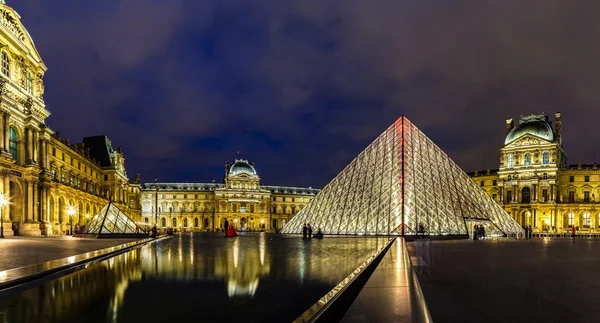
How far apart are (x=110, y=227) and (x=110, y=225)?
0.19 metres

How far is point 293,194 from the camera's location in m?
101

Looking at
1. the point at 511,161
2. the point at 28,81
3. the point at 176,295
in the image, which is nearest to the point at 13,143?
the point at 28,81

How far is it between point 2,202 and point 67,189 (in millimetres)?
18084

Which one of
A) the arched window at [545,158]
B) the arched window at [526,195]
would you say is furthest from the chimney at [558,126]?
the arched window at [526,195]

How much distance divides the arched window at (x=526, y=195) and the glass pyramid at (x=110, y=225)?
198 ft

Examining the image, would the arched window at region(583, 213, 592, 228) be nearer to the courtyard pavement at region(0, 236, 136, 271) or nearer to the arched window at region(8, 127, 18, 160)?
the courtyard pavement at region(0, 236, 136, 271)

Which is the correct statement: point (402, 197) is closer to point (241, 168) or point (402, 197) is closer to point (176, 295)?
point (176, 295)

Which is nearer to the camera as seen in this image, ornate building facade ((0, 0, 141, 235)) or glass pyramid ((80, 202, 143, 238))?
glass pyramid ((80, 202, 143, 238))

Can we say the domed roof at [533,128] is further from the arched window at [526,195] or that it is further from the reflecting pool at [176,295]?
the reflecting pool at [176,295]

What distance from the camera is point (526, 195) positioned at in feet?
230

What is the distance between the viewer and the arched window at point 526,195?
2735 inches

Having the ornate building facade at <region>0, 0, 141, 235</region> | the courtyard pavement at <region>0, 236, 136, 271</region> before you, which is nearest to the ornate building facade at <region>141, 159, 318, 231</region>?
the ornate building facade at <region>0, 0, 141, 235</region>

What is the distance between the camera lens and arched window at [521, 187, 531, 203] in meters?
69.5

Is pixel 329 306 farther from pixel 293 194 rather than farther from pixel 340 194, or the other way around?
pixel 293 194
